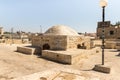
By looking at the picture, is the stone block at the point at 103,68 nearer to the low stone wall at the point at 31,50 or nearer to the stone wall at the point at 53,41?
the stone wall at the point at 53,41

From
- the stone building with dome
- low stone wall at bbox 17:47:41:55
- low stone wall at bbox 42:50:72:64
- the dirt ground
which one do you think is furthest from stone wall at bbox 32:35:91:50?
the dirt ground

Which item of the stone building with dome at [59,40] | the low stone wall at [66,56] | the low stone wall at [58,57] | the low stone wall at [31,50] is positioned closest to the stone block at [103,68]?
the low stone wall at [66,56]

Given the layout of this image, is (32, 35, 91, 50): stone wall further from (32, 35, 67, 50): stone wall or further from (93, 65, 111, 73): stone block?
(93, 65, 111, 73): stone block

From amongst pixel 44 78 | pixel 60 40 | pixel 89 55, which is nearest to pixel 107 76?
pixel 44 78

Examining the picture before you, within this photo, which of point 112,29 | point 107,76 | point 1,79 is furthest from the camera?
point 112,29

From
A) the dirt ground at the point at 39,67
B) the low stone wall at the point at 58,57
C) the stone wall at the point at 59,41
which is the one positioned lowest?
the dirt ground at the point at 39,67

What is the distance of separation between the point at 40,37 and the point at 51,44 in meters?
2.07

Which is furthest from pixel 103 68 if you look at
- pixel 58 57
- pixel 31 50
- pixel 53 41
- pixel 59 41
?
pixel 31 50

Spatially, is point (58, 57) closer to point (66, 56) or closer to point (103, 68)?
point (66, 56)

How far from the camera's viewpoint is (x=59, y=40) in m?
15.0

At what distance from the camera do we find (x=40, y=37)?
17.0 m

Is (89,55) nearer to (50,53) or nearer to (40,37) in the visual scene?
(50,53)

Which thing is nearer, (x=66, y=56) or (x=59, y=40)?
(x=66, y=56)

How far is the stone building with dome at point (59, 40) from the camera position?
14.8m
